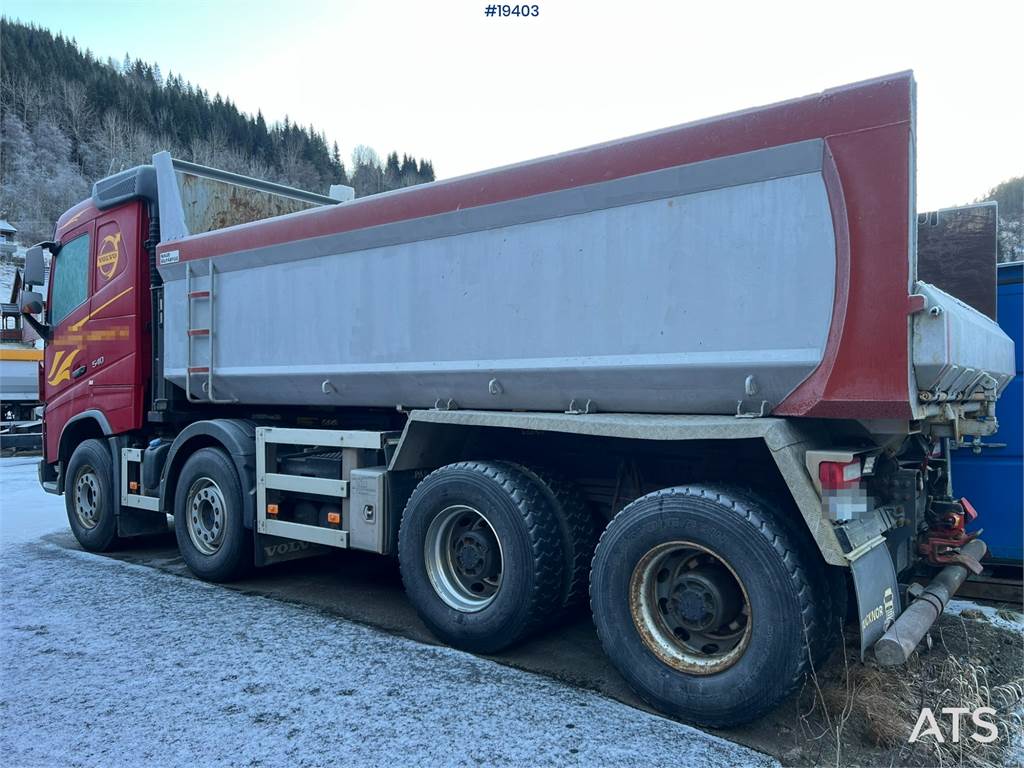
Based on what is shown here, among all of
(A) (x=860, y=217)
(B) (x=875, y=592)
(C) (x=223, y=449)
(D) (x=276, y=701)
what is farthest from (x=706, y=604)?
(C) (x=223, y=449)

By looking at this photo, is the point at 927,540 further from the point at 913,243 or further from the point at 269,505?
the point at 269,505

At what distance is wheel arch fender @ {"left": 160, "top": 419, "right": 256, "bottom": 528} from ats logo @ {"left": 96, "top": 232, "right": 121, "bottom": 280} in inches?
71.0

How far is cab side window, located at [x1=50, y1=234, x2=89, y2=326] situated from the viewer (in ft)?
24.2

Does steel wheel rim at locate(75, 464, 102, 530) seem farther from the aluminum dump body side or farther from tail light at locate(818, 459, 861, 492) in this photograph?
tail light at locate(818, 459, 861, 492)

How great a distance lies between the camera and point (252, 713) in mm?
3525

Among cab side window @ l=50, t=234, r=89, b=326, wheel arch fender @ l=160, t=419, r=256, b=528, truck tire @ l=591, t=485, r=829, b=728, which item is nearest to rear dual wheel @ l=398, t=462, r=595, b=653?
truck tire @ l=591, t=485, r=829, b=728

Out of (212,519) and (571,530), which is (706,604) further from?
(212,519)

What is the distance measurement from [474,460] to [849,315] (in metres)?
2.37

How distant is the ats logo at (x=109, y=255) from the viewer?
699 cm

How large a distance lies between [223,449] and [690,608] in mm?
4239

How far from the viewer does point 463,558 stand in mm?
4449

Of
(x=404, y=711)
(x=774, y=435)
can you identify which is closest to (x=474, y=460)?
(x=404, y=711)

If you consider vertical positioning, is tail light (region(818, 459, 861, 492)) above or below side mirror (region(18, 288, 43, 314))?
below

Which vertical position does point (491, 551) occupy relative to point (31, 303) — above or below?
below
